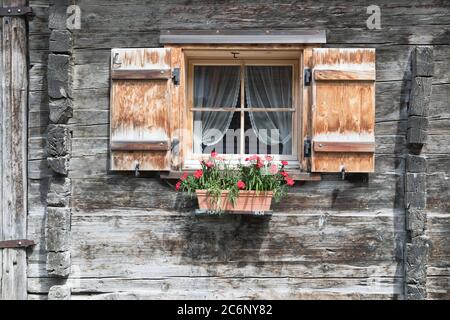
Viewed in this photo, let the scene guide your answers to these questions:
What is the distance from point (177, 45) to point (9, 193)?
1.96 metres

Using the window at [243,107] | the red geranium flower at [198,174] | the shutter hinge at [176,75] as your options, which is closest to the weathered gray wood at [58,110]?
the shutter hinge at [176,75]

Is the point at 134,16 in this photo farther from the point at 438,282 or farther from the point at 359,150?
the point at 438,282

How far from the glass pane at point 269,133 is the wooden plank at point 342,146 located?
42 centimetres

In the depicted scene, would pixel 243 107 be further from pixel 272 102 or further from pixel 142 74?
pixel 142 74

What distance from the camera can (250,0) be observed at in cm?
552

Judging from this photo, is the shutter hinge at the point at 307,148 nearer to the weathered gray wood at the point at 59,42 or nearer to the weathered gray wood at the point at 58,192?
the weathered gray wood at the point at 58,192

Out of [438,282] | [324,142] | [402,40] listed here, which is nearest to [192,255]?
[324,142]

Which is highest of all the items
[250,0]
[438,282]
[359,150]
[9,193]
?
[250,0]

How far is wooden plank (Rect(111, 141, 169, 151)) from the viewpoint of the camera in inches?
213

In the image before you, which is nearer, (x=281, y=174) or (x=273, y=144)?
(x=281, y=174)

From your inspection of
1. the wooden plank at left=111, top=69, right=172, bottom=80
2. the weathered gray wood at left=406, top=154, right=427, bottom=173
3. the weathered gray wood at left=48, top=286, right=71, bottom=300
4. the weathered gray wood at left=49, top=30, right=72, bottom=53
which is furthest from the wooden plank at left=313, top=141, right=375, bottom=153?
the weathered gray wood at left=48, top=286, right=71, bottom=300

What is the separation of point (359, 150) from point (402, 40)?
1.02m

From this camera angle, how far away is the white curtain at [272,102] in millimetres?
5723

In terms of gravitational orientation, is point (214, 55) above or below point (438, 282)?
above
